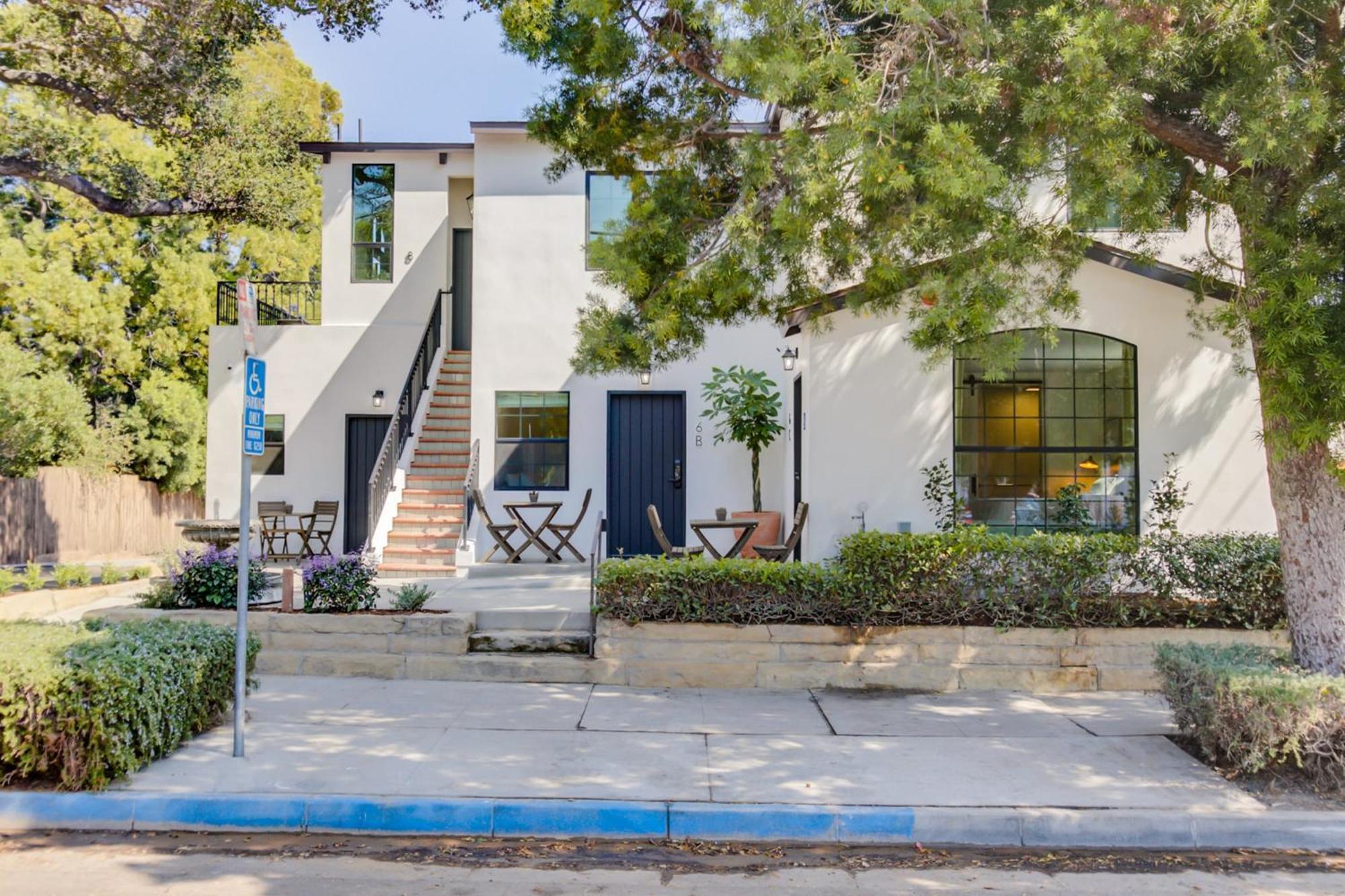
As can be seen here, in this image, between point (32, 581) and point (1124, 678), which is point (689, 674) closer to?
point (1124, 678)

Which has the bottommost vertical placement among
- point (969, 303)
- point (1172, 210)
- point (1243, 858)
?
point (1243, 858)

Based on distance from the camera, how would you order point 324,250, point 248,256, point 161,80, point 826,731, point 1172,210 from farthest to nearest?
point 248,256 → point 324,250 → point 161,80 → point 1172,210 → point 826,731

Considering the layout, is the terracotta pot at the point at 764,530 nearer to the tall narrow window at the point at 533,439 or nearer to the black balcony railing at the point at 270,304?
the tall narrow window at the point at 533,439

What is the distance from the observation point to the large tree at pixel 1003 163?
5809 millimetres

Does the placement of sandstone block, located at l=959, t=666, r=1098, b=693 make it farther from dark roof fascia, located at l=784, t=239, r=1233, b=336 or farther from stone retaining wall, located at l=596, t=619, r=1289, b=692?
dark roof fascia, located at l=784, t=239, r=1233, b=336

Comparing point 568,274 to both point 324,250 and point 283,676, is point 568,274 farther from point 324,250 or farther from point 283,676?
point 283,676

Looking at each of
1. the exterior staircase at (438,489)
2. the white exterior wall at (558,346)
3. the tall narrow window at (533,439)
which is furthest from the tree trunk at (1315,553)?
the tall narrow window at (533,439)

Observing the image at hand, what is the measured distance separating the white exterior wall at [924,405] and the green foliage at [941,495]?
0.08 meters

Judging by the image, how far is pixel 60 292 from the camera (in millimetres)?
21109

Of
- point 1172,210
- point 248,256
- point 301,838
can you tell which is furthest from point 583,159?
point 248,256

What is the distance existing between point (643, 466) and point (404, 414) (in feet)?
11.6

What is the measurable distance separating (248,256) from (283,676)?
20288 millimetres

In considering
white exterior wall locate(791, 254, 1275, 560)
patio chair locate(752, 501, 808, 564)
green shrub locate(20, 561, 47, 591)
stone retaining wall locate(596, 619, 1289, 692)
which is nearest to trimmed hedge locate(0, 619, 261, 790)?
stone retaining wall locate(596, 619, 1289, 692)

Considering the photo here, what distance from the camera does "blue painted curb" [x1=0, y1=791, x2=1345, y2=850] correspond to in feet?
16.3
